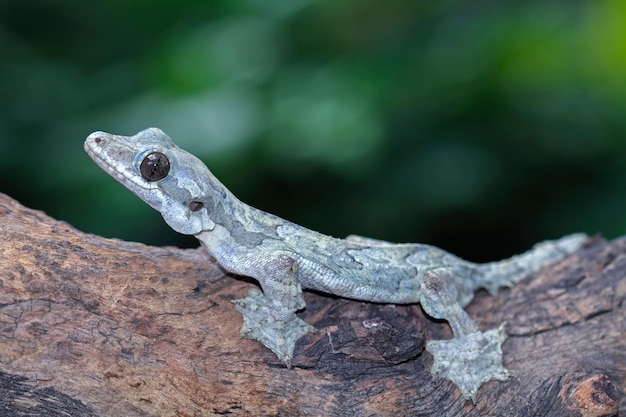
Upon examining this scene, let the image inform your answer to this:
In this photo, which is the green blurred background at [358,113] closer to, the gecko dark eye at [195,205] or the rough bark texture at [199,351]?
the gecko dark eye at [195,205]

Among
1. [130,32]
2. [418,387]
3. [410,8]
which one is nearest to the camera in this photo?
[418,387]

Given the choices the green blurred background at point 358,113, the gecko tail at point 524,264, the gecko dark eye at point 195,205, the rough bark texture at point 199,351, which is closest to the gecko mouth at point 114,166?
the gecko dark eye at point 195,205

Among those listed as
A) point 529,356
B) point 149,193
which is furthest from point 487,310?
point 149,193

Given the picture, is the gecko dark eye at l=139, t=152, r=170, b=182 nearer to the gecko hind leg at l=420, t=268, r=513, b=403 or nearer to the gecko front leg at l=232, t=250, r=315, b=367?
the gecko front leg at l=232, t=250, r=315, b=367

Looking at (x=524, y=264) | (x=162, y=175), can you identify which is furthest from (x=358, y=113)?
(x=162, y=175)

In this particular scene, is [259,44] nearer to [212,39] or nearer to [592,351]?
[212,39]
